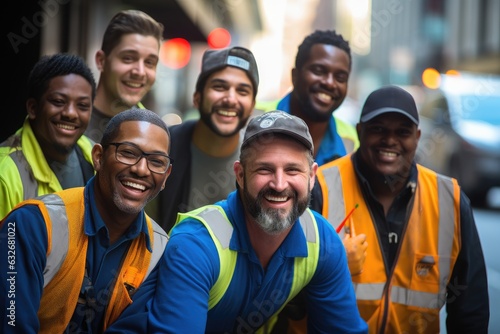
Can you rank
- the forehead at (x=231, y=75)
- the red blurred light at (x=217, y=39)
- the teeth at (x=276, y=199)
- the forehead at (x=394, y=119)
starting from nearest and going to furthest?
the teeth at (x=276, y=199) < the forehead at (x=394, y=119) < the forehead at (x=231, y=75) < the red blurred light at (x=217, y=39)

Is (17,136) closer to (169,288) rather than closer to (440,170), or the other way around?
(169,288)

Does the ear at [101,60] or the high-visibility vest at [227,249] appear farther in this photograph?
the ear at [101,60]

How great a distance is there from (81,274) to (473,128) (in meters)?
11.1

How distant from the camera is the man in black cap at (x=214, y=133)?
186 inches

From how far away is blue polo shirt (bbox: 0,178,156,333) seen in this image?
3180 millimetres

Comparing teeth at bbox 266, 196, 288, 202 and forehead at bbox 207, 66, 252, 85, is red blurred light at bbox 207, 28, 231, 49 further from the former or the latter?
teeth at bbox 266, 196, 288, 202

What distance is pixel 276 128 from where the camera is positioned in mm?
3666

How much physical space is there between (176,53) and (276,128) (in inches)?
481

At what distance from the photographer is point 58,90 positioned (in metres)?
4.13

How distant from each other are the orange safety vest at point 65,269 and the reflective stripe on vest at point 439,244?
136 cm

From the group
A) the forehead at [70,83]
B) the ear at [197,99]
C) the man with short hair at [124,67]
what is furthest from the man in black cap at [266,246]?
the man with short hair at [124,67]

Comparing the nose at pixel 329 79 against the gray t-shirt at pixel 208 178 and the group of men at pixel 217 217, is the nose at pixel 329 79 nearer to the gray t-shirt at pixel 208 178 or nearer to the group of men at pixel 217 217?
the group of men at pixel 217 217

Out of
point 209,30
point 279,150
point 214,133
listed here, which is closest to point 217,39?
point 209,30

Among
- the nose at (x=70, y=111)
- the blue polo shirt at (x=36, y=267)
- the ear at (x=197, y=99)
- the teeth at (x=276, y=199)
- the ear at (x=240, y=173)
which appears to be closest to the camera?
the blue polo shirt at (x=36, y=267)
